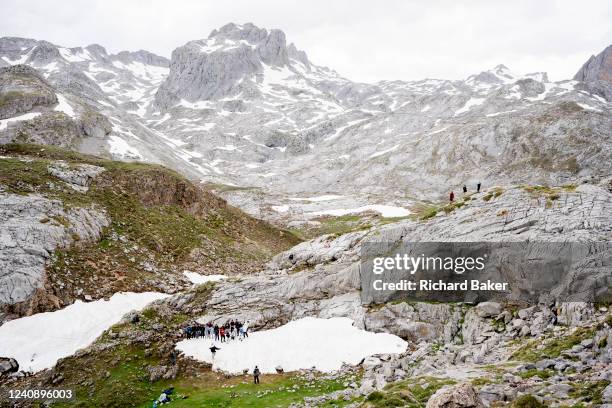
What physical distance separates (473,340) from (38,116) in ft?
473

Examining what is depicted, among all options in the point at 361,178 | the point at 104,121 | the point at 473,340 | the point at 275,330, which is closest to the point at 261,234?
the point at 275,330

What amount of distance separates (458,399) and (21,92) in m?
162

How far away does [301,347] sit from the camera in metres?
32.8

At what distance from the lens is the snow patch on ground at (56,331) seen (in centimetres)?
3275

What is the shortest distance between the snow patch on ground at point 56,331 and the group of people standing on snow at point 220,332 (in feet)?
26.4

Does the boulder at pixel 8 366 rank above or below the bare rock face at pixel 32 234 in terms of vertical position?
below

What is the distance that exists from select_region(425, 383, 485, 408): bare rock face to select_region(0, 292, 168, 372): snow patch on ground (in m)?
30.6

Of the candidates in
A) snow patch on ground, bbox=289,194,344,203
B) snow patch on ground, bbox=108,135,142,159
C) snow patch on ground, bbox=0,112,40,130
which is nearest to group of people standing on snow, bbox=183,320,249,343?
snow patch on ground, bbox=289,194,344,203

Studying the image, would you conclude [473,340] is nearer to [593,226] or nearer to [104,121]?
[593,226]

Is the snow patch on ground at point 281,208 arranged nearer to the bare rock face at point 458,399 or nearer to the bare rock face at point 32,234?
the bare rock face at point 32,234

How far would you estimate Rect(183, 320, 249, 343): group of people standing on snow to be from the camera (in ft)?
114

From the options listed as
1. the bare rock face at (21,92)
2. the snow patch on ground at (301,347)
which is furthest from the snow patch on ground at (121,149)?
the snow patch on ground at (301,347)

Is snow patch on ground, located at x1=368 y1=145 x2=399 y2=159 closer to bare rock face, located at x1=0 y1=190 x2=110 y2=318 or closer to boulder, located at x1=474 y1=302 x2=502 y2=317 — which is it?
bare rock face, located at x1=0 y1=190 x2=110 y2=318

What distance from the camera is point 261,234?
234 feet
